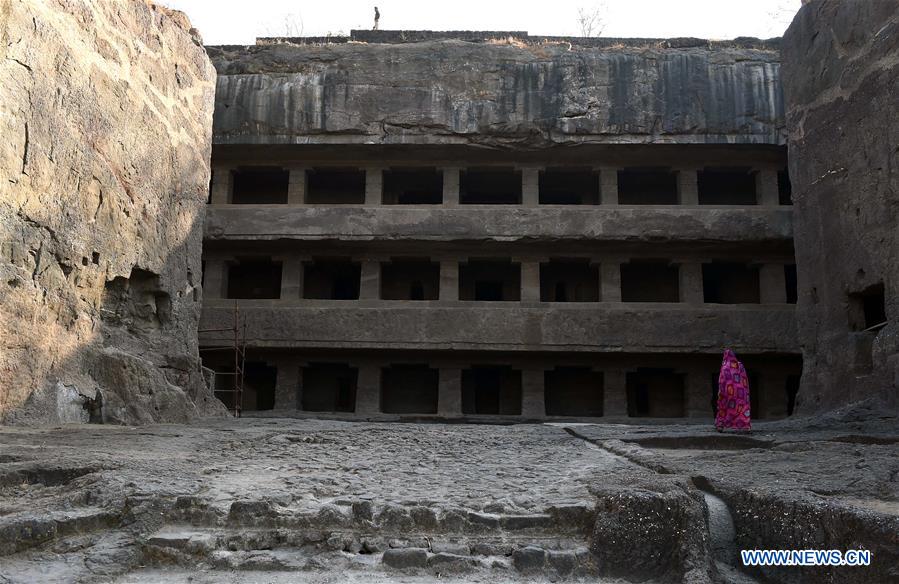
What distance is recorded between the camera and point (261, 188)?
1820 cm

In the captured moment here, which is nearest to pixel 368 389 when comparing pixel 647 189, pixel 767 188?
pixel 647 189

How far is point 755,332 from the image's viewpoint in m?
15.2

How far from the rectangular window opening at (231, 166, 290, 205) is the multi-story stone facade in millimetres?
1196

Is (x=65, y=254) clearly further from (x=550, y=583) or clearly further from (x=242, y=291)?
(x=242, y=291)

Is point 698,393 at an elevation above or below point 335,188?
below

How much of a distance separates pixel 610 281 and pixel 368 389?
18.6ft

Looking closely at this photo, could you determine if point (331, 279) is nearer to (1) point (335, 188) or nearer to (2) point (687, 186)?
(1) point (335, 188)

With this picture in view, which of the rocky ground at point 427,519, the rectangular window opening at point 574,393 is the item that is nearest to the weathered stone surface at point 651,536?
the rocky ground at point 427,519

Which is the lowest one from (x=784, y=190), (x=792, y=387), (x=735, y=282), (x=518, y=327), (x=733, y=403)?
(x=733, y=403)

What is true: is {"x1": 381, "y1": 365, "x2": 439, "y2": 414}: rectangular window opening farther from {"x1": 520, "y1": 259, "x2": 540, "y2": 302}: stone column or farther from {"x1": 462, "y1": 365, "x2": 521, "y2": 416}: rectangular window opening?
{"x1": 520, "y1": 259, "x2": 540, "y2": 302}: stone column

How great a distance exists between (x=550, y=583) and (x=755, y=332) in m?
13.4

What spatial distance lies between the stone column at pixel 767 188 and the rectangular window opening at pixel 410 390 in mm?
8047

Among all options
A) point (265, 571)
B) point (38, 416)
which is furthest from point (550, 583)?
point (38, 416)

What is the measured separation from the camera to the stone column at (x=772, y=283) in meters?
15.9
